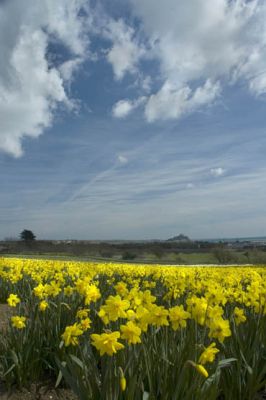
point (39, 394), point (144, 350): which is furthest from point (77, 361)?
point (39, 394)

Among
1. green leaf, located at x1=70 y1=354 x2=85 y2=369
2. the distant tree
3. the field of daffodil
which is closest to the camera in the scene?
the field of daffodil

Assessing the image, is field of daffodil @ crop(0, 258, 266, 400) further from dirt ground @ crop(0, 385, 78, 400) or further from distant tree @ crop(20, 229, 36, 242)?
distant tree @ crop(20, 229, 36, 242)

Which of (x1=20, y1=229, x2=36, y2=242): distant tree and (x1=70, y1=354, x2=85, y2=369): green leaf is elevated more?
(x1=20, y1=229, x2=36, y2=242): distant tree

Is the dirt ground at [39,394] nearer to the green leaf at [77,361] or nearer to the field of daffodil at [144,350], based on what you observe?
the field of daffodil at [144,350]

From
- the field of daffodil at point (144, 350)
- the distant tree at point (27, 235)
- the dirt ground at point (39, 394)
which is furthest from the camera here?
the distant tree at point (27, 235)

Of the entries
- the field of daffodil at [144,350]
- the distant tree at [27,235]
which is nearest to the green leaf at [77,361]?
the field of daffodil at [144,350]

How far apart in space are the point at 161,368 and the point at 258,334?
106cm

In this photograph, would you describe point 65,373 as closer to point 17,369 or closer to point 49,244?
point 17,369

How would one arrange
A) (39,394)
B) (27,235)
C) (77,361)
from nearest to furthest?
Result: (77,361)
(39,394)
(27,235)

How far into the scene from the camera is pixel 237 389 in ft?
→ 9.99

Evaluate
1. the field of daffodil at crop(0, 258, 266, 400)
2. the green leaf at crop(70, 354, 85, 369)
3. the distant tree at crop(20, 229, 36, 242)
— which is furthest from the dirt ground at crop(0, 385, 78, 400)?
the distant tree at crop(20, 229, 36, 242)

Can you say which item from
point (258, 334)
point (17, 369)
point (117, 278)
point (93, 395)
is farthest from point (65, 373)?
point (117, 278)

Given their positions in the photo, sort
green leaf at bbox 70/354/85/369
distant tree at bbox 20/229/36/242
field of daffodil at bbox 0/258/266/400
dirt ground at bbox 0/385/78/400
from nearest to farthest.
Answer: field of daffodil at bbox 0/258/266/400 → green leaf at bbox 70/354/85/369 → dirt ground at bbox 0/385/78/400 → distant tree at bbox 20/229/36/242

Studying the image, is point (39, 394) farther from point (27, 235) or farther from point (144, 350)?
point (27, 235)
